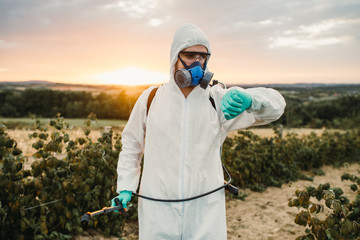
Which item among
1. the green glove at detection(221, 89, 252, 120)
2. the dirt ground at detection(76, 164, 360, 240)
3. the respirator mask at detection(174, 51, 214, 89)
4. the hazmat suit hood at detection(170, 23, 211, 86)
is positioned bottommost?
the dirt ground at detection(76, 164, 360, 240)

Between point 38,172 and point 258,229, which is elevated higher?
point 38,172

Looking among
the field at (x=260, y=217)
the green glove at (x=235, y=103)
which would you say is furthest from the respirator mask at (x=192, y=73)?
the field at (x=260, y=217)

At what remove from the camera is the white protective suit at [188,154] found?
1.47 metres

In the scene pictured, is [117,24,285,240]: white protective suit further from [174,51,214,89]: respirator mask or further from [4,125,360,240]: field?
[4,125,360,240]: field

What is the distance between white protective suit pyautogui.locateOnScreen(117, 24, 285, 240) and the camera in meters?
1.47

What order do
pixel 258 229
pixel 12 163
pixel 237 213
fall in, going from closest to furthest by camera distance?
pixel 12 163, pixel 258 229, pixel 237 213

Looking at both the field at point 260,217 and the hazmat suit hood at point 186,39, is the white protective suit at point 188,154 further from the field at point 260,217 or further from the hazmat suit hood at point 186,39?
the field at point 260,217

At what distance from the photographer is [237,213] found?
15.2ft

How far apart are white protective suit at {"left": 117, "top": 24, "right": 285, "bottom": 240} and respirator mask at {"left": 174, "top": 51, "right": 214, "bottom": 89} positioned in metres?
0.06

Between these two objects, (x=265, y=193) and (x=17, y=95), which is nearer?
(x=265, y=193)

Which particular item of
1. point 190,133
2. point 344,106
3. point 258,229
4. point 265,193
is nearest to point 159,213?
point 190,133

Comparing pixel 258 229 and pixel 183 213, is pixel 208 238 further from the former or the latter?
pixel 258 229

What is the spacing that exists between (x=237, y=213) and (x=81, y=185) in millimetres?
2777

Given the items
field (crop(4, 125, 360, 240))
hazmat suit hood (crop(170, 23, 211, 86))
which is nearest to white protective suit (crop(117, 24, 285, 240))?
hazmat suit hood (crop(170, 23, 211, 86))
